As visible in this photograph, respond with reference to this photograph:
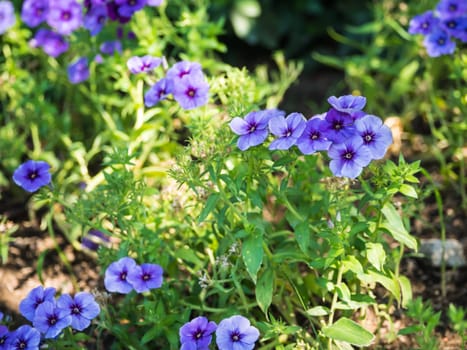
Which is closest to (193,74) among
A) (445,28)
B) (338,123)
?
(338,123)

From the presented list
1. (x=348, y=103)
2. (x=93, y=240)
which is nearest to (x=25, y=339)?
(x=93, y=240)

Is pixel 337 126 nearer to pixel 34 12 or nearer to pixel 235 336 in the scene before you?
pixel 235 336

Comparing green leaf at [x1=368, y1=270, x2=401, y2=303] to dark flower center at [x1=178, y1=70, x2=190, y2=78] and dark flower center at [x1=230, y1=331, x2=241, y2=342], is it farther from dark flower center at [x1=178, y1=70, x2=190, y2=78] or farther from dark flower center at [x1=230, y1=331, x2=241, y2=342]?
dark flower center at [x1=178, y1=70, x2=190, y2=78]

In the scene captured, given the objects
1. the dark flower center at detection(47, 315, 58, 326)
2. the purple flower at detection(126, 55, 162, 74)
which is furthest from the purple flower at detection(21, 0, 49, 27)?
the dark flower center at detection(47, 315, 58, 326)

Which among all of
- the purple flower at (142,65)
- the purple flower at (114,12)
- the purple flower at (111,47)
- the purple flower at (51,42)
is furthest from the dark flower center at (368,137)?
the purple flower at (51,42)

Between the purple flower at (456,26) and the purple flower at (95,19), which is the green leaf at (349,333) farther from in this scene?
the purple flower at (95,19)

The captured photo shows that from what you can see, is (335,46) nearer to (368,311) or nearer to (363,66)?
(363,66)
